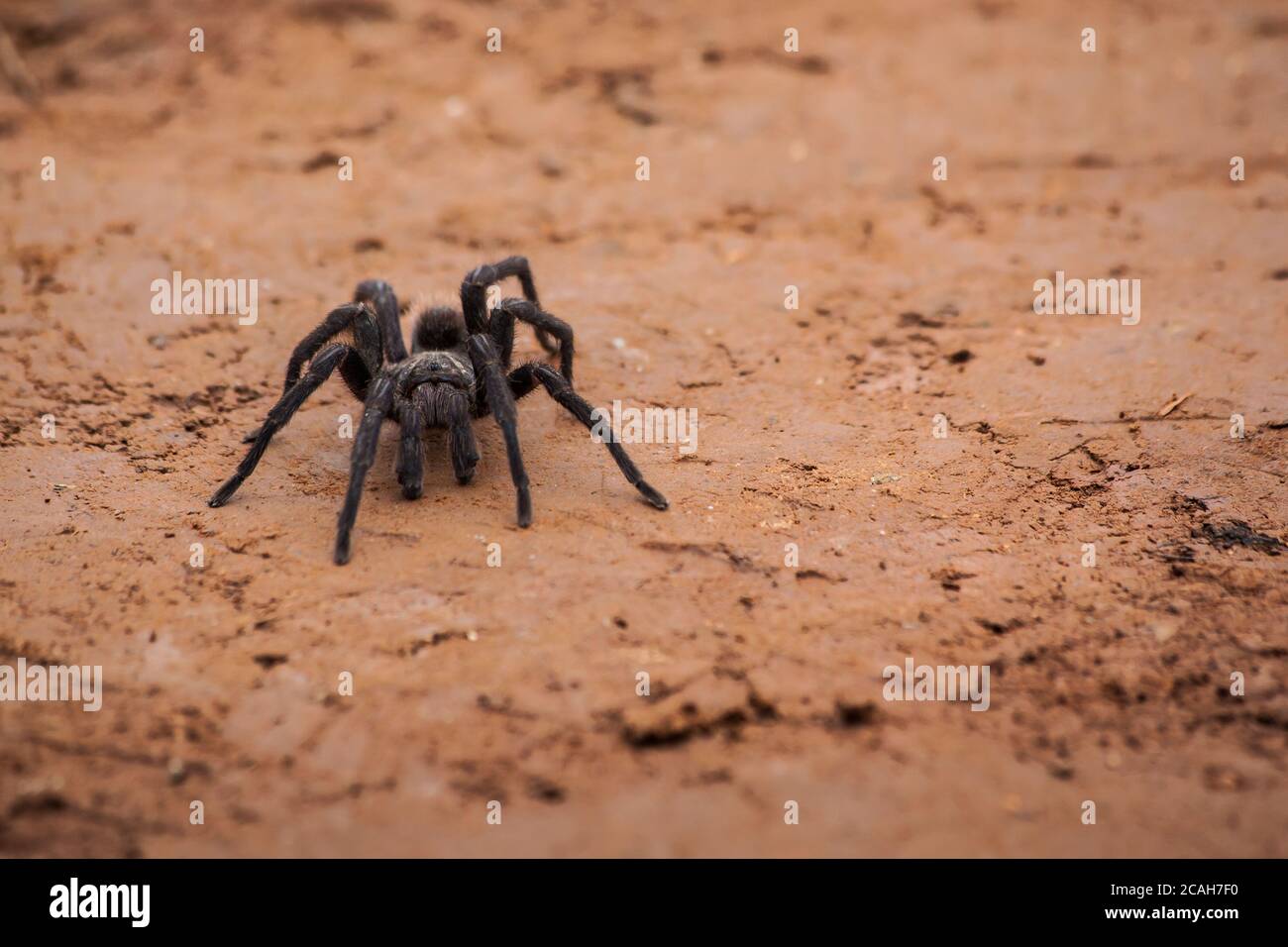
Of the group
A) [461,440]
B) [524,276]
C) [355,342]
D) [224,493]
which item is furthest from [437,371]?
[224,493]

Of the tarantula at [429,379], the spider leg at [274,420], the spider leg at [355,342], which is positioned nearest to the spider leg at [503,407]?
the tarantula at [429,379]

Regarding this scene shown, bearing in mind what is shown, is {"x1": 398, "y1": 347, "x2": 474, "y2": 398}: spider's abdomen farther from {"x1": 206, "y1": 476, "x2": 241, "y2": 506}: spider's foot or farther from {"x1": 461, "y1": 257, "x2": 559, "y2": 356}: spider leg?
{"x1": 206, "y1": 476, "x2": 241, "y2": 506}: spider's foot

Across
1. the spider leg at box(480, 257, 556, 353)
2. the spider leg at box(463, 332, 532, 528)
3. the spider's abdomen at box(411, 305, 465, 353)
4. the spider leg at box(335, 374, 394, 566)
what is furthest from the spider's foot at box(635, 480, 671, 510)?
the spider's abdomen at box(411, 305, 465, 353)

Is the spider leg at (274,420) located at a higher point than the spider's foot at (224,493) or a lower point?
higher

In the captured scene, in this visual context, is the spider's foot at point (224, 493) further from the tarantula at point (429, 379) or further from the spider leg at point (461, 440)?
the spider leg at point (461, 440)

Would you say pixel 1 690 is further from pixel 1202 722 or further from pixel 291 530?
pixel 1202 722

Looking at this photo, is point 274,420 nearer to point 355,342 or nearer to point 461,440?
point 355,342

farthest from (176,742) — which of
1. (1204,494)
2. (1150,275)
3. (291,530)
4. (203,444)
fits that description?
(1150,275)
